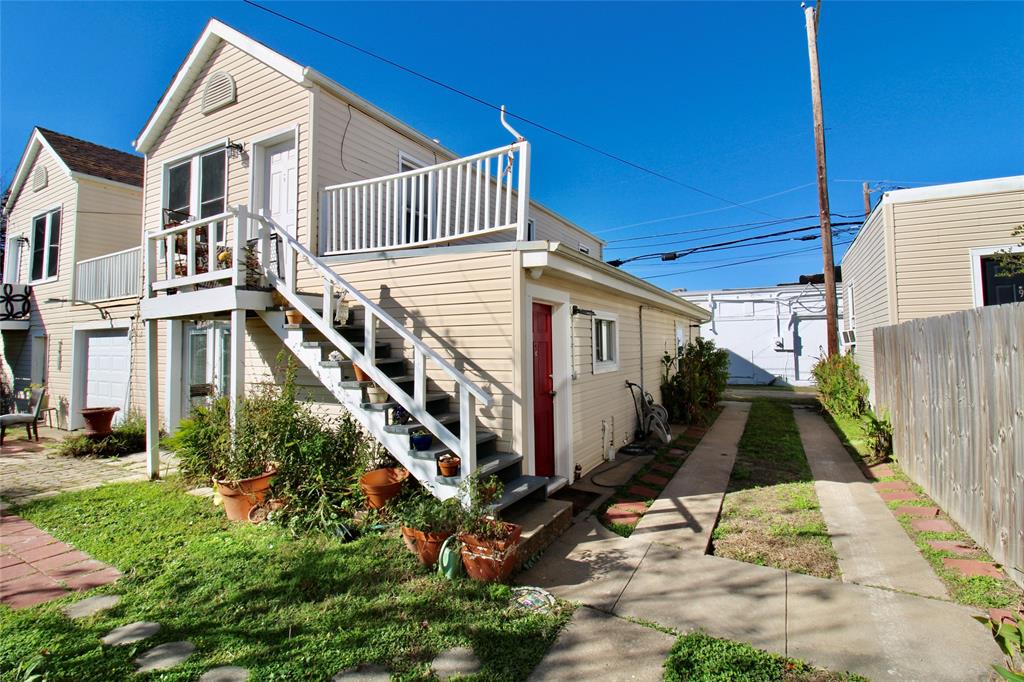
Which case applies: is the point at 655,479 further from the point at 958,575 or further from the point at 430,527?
the point at 430,527

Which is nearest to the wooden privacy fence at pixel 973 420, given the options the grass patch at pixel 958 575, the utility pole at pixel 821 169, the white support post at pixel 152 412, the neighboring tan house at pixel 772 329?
the grass patch at pixel 958 575

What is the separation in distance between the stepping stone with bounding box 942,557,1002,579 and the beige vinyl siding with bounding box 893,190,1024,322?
5.80m

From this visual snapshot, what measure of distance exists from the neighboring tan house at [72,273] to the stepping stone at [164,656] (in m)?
8.81

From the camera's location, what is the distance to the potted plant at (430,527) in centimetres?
352

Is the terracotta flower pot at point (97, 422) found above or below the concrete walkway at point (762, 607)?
above

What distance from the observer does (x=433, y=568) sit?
3.52m

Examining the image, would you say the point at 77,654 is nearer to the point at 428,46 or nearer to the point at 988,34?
the point at 428,46

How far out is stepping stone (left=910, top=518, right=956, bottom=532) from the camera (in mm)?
4145

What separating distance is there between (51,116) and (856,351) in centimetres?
2093

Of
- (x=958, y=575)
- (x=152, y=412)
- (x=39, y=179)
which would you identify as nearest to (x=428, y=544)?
(x=958, y=575)

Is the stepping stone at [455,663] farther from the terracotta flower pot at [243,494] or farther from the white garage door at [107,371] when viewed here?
the white garage door at [107,371]

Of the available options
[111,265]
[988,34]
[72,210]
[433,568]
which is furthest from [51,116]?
[988,34]

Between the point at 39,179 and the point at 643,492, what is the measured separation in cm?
1603

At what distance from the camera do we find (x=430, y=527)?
359cm
